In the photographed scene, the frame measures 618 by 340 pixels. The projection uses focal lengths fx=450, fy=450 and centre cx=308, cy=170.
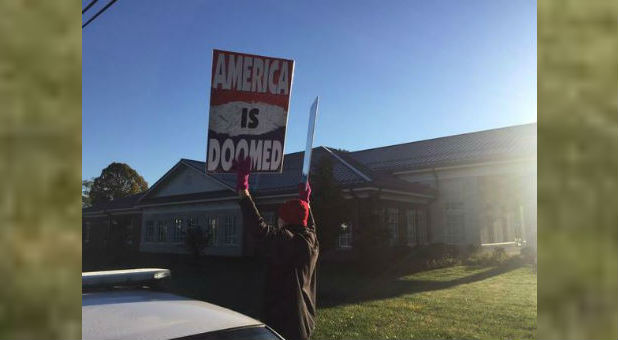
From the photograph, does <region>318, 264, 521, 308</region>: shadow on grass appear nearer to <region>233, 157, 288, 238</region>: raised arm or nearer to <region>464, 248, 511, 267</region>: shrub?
<region>464, 248, 511, 267</region>: shrub

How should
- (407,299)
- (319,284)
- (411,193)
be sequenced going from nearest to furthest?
(407,299)
(319,284)
(411,193)

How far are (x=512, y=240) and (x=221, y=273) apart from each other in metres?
14.4

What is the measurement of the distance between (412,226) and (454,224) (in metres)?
2.27

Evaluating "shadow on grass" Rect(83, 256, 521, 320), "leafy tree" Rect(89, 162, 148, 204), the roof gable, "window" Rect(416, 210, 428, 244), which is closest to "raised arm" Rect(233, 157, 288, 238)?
"shadow on grass" Rect(83, 256, 521, 320)

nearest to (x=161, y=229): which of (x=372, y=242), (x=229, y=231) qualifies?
(x=229, y=231)

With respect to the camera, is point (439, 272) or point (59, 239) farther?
point (439, 272)

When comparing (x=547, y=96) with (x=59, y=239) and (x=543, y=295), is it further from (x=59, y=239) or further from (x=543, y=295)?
(x=59, y=239)

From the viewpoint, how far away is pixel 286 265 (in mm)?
3037

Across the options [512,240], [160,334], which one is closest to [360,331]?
[160,334]

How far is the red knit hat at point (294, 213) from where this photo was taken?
316 centimetres

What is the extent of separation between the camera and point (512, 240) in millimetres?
22141

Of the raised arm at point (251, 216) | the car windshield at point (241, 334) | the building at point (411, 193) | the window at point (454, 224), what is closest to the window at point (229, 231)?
the building at point (411, 193)

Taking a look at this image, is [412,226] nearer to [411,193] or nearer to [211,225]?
[411,193]

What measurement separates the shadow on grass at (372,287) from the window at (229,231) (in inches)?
371
